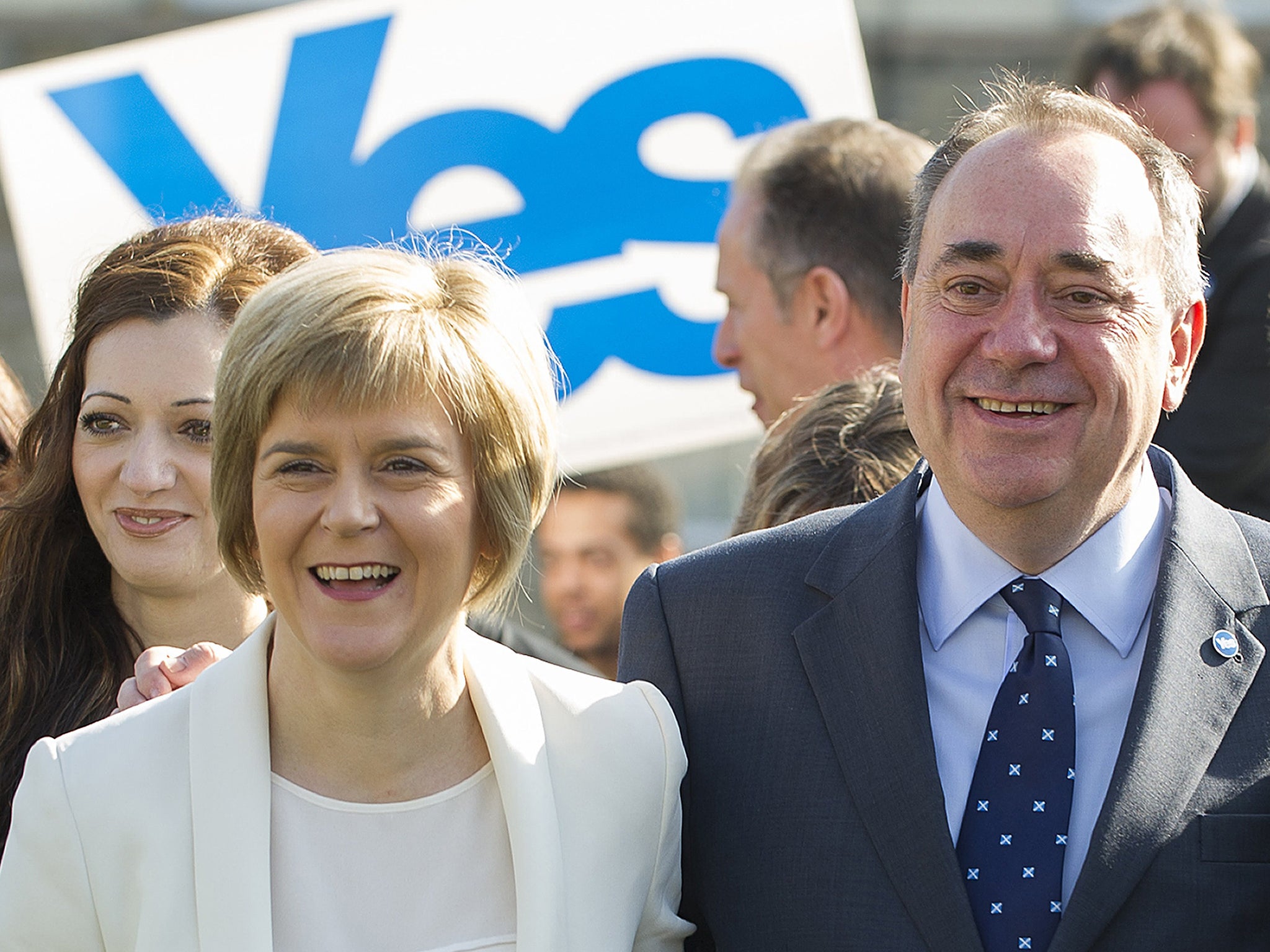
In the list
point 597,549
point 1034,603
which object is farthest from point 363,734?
point 597,549

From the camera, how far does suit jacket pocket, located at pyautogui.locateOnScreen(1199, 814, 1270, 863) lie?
86.1 inches

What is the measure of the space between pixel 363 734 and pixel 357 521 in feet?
1.07

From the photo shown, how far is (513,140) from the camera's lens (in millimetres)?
4215

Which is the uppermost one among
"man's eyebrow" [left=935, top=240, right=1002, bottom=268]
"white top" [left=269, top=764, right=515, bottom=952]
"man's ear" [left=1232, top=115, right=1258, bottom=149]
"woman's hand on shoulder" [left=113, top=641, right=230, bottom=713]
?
"man's ear" [left=1232, top=115, right=1258, bottom=149]

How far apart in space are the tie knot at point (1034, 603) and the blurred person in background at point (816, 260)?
1460mm

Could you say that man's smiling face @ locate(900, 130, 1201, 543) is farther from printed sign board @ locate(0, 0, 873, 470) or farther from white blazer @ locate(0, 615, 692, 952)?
printed sign board @ locate(0, 0, 873, 470)

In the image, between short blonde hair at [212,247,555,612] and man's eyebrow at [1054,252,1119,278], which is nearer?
short blonde hair at [212,247,555,612]

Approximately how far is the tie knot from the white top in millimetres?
782

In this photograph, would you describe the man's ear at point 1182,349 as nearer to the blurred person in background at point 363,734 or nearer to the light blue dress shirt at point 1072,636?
the light blue dress shirt at point 1072,636

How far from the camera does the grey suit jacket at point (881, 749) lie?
86.0 inches

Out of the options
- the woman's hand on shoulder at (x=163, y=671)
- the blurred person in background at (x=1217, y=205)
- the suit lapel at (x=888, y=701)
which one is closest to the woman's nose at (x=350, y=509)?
the woman's hand on shoulder at (x=163, y=671)

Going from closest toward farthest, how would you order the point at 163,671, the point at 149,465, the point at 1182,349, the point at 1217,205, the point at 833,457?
the point at 1182,349
the point at 163,671
the point at 149,465
the point at 833,457
the point at 1217,205

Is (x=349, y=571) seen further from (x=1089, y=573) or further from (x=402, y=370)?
(x=1089, y=573)

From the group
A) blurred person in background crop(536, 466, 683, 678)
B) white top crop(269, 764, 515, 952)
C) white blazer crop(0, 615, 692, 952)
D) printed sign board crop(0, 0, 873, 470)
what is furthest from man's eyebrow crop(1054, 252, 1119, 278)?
blurred person in background crop(536, 466, 683, 678)
